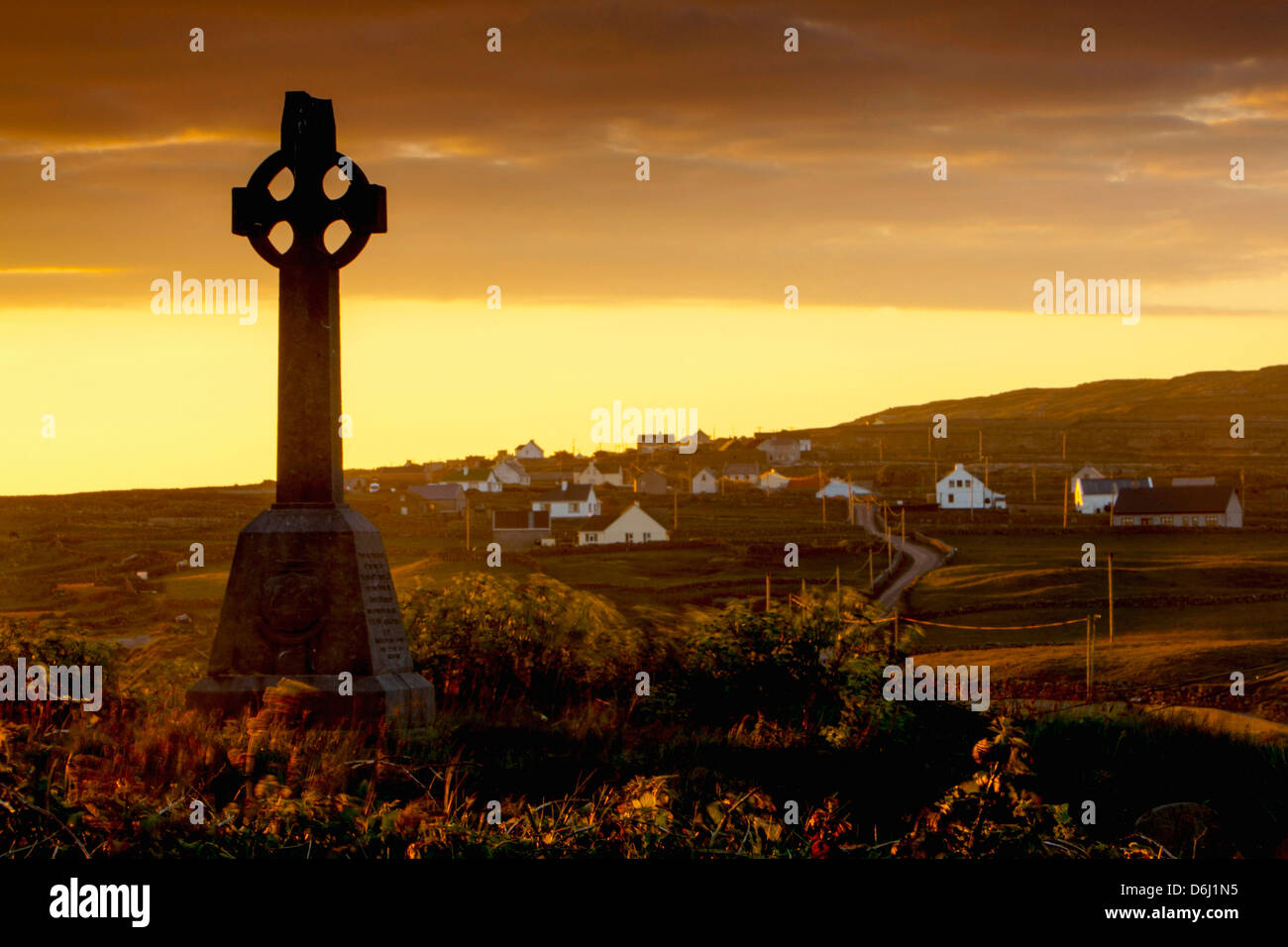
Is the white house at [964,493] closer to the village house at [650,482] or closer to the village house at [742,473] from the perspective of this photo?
the village house at [742,473]

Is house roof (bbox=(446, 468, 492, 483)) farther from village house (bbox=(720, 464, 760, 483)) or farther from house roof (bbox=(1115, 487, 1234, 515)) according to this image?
house roof (bbox=(1115, 487, 1234, 515))

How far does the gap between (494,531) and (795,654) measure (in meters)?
65.9

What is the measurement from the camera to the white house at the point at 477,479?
10625 cm

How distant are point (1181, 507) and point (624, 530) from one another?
131ft

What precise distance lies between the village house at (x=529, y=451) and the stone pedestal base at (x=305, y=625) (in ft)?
438

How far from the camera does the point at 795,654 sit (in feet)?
40.1

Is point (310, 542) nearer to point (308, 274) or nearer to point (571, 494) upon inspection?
point (308, 274)

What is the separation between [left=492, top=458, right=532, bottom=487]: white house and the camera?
115562 mm

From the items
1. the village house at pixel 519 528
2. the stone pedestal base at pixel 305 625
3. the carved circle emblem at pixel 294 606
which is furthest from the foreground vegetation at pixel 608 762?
the village house at pixel 519 528

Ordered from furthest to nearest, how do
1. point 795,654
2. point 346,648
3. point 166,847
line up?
→ point 795,654 → point 346,648 → point 166,847

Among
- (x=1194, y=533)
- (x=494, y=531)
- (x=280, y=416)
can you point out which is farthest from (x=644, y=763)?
(x=1194, y=533)

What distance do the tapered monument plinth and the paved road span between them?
38.9 m
